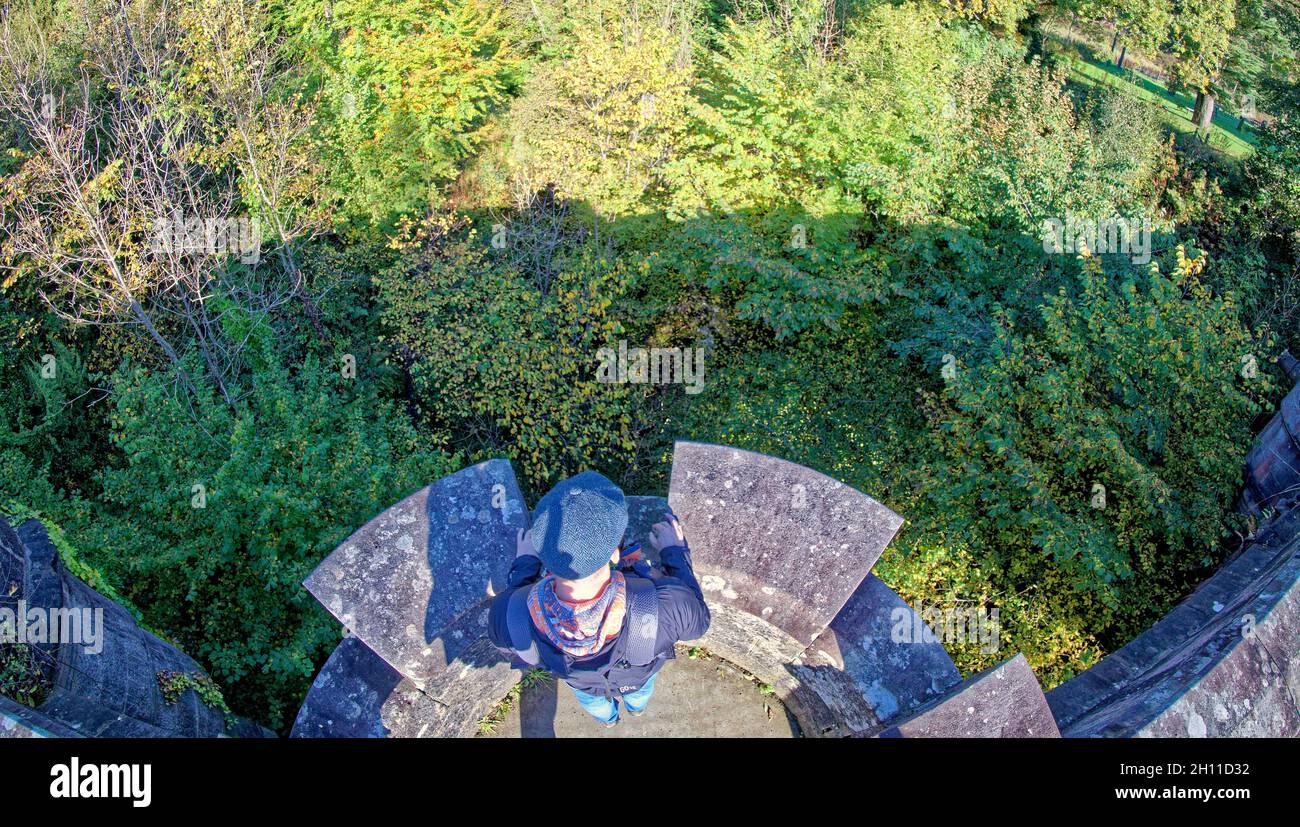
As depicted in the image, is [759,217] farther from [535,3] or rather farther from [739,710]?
[739,710]

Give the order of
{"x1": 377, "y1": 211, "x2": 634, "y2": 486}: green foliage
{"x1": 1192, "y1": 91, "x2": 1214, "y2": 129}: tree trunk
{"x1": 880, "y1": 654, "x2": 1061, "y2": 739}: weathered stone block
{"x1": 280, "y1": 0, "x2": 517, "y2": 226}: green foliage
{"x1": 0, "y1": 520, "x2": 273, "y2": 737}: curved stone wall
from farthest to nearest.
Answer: {"x1": 1192, "y1": 91, "x2": 1214, "y2": 129}: tree trunk, {"x1": 280, "y1": 0, "x2": 517, "y2": 226}: green foliage, {"x1": 377, "y1": 211, "x2": 634, "y2": 486}: green foliage, {"x1": 0, "y1": 520, "x2": 273, "y2": 737}: curved stone wall, {"x1": 880, "y1": 654, "x2": 1061, "y2": 739}: weathered stone block

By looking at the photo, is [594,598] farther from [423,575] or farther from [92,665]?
[92,665]

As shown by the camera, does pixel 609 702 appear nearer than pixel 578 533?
No

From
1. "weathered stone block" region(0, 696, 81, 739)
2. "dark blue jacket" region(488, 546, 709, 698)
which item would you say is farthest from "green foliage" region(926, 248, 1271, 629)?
"weathered stone block" region(0, 696, 81, 739)

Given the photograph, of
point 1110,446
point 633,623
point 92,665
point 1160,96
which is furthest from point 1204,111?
point 92,665

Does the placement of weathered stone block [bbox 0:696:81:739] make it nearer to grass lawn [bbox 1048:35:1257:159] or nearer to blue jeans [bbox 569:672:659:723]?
blue jeans [bbox 569:672:659:723]

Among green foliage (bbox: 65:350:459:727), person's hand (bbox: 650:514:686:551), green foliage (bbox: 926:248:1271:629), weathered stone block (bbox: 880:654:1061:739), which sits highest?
person's hand (bbox: 650:514:686:551)

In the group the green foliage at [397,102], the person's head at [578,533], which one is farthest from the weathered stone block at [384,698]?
the green foliage at [397,102]
